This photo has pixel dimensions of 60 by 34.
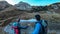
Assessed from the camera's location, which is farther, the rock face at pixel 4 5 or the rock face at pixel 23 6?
the rock face at pixel 4 5

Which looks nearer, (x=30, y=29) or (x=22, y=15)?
(x=30, y=29)

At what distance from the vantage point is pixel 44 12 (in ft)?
17.6

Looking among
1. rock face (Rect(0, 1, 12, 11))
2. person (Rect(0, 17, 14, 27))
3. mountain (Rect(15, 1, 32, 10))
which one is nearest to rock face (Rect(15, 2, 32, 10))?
mountain (Rect(15, 1, 32, 10))

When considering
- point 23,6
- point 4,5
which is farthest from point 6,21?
point 23,6

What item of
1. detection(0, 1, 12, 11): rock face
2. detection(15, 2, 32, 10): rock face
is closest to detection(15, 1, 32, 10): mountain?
detection(15, 2, 32, 10): rock face

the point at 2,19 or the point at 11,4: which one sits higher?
the point at 11,4

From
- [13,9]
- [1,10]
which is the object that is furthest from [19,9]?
[1,10]

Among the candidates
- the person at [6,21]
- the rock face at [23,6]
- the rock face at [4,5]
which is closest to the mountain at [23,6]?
the rock face at [23,6]

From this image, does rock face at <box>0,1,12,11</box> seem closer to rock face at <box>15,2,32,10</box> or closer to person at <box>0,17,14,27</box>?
rock face at <box>15,2,32,10</box>

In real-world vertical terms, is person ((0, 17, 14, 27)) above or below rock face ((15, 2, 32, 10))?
below

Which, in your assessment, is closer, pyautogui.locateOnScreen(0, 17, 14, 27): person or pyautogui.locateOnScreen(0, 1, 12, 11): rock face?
pyautogui.locateOnScreen(0, 17, 14, 27): person

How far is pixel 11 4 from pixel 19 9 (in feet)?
0.87

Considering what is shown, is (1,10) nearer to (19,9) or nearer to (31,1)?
(19,9)

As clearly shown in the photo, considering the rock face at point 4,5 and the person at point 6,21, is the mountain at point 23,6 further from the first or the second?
the person at point 6,21
